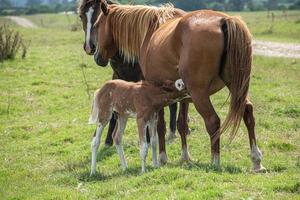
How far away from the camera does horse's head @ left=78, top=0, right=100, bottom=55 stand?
9.69 metres

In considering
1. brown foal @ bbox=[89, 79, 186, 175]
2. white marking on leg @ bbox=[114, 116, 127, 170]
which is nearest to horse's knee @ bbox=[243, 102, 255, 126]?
brown foal @ bbox=[89, 79, 186, 175]

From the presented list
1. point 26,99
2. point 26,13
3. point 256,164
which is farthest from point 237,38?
point 26,13

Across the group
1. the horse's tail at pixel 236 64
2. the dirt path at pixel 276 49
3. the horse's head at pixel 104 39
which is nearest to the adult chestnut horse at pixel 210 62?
the horse's tail at pixel 236 64

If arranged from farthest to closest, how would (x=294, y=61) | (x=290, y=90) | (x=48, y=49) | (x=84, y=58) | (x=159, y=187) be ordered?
(x=48, y=49) → (x=84, y=58) → (x=294, y=61) → (x=290, y=90) → (x=159, y=187)

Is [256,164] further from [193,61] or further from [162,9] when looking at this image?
[162,9]

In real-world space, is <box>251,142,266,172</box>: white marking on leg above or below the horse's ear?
below

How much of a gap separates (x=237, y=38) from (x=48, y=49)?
19962 mm

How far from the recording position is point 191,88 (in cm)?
701

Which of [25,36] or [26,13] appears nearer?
[25,36]

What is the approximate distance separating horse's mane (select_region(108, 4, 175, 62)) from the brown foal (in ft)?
4.38

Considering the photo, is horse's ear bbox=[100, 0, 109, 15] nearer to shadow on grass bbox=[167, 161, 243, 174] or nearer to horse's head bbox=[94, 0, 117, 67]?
horse's head bbox=[94, 0, 117, 67]

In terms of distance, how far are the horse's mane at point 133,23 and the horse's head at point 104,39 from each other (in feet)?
0.30

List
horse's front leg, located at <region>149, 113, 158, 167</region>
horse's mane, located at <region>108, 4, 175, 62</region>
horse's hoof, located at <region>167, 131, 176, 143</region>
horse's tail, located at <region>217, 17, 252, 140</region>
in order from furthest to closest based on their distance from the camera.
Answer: horse's hoof, located at <region>167, 131, 176, 143</region>
horse's mane, located at <region>108, 4, 175, 62</region>
horse's front leg, located at <region>149, 113, 158, 167</region>
horse's tail, located at <region>217, 17, 252, 140</region>

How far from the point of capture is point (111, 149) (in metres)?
9.70
